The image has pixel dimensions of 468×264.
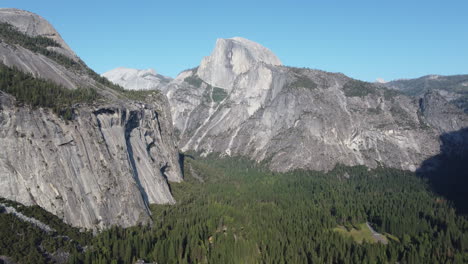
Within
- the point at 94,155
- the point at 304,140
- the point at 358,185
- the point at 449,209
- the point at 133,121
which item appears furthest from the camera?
the point at 304,140

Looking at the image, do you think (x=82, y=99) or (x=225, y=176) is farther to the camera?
(x=225, y=176)

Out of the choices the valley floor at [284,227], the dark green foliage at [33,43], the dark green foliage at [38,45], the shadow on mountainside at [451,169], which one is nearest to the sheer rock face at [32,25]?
the dark green foliage at [38,45]

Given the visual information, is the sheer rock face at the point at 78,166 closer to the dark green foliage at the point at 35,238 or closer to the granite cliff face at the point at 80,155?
the granite cliff face at the point at 80,155

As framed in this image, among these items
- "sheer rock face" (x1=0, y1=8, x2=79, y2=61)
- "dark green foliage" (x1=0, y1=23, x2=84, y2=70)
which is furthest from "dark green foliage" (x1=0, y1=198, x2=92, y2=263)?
"sheer rock face" (x1=0, y1=8, x2=79, y2=61)

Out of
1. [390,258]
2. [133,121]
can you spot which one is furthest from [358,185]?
[133,121]

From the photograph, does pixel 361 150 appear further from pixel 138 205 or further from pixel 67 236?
pixel 67 236

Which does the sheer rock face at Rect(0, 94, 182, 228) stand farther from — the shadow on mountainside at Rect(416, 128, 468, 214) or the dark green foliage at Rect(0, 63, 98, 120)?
the shadow on mountainside at Rect(416, 128, 468, 214)

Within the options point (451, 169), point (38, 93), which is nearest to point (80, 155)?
point (38, 93)

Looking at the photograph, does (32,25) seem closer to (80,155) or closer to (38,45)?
(38,45)
